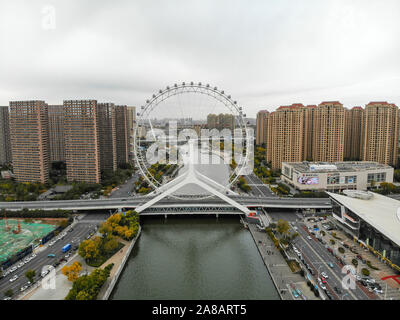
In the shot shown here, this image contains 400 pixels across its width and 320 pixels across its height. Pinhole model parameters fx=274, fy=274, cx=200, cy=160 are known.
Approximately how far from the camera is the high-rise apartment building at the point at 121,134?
22.8 meters

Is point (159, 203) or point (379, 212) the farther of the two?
point (159, 203)

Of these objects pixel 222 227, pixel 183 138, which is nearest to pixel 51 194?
pixel 183 138

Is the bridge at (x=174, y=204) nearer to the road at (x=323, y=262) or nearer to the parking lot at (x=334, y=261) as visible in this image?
the parking lot at (x=334, y=261)

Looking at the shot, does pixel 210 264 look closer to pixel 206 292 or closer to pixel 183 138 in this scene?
pixel 206 292

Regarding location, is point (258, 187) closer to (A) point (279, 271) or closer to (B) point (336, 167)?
(B) point (336, 167)

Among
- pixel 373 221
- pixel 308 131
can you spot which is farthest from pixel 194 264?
pixel 308 131

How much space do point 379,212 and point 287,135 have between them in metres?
11.9

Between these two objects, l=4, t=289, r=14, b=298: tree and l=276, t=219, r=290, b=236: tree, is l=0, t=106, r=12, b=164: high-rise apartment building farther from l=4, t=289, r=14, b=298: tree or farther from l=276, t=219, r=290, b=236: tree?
l=276, t=219, r=290, b=236: tree

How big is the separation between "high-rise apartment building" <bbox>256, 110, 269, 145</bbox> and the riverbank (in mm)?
24644

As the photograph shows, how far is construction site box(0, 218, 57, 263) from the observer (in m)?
9.06

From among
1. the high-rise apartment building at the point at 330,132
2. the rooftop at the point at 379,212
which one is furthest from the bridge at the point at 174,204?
the high-rise apartment building at the point at 330,132

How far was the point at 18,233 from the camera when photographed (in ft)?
33.8

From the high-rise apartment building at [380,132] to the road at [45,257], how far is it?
19.6 metres

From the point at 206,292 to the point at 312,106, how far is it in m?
19.8
